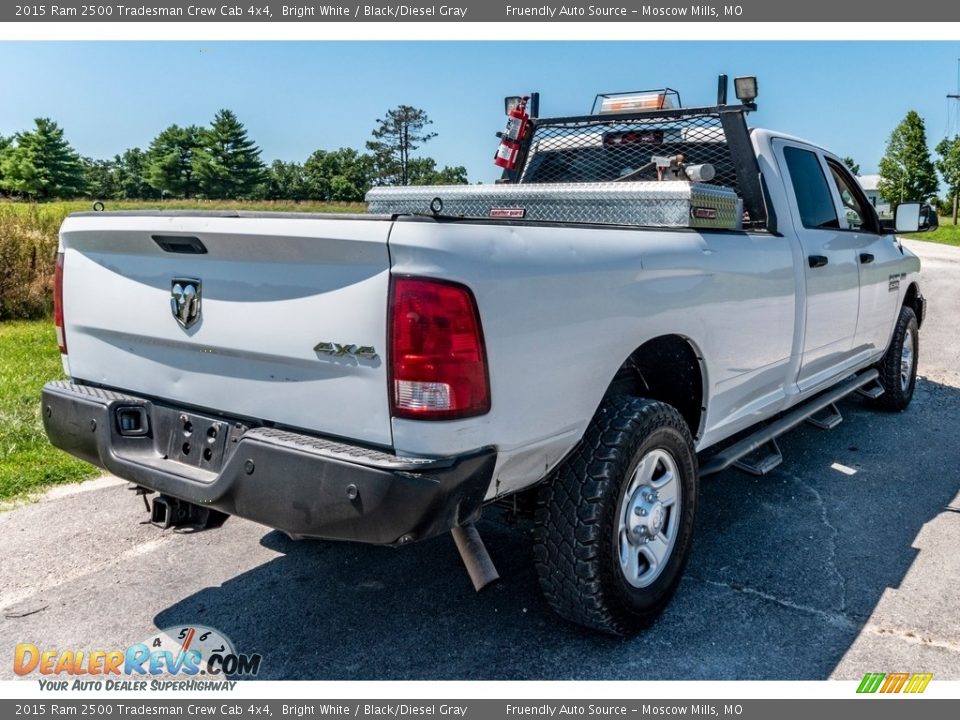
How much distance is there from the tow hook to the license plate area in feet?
0.71

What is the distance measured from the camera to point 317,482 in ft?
7.50

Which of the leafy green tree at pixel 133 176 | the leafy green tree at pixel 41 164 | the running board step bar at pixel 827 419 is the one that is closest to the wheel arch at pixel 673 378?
the running board step bar at pixel 827 419

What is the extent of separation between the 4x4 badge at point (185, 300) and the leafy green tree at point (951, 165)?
50294 mm

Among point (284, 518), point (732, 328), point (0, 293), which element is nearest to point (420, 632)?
point (284, 518)

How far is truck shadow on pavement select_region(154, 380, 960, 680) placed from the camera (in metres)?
2.84

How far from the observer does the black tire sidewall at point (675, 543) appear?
110 inches

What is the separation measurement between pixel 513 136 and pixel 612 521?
10.9 ft

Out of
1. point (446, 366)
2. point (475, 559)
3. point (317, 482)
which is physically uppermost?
point (446, 366)

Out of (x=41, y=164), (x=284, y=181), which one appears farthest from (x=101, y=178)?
(x=284, y=181)

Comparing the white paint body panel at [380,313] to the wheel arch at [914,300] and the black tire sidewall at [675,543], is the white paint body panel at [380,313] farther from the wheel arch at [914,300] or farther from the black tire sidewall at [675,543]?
the wheel arch at [914,300]

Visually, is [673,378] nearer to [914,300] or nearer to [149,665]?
[149,665]

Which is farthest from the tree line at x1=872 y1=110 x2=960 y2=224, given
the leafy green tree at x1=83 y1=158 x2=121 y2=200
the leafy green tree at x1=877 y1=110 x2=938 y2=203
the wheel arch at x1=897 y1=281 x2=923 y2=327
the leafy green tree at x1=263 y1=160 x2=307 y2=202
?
the leafy green tree at x1=83 y1=158 x2=121 y2=200

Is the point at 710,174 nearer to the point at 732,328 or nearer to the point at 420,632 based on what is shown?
the point at 732,328

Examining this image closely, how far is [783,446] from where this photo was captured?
5.48m
